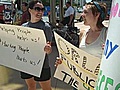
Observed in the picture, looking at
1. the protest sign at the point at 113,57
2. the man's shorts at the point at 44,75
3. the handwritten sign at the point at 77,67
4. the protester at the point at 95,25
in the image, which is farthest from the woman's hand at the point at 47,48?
the protest sign at the point at 113,57

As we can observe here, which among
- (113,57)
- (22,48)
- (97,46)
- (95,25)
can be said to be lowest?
(22,48)

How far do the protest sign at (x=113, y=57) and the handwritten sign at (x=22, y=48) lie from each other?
75.0 inches

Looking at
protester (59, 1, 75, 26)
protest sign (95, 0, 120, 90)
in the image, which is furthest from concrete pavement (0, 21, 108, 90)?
protester (59, 1, 75, 26)

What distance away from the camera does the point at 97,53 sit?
2.70m

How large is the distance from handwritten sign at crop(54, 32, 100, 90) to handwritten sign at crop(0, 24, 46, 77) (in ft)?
1.15

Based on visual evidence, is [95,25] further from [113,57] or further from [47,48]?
[113,57]

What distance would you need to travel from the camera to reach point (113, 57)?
1.30 metres

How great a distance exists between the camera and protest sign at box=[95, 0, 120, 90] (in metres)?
1.27

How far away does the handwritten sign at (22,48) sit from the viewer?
3.31 metres

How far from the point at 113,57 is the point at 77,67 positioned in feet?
4.93

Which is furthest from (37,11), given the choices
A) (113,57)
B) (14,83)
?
(14,83)

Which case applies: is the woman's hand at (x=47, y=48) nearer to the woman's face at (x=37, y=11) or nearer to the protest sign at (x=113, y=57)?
the woman's face at (x=37, y=11)

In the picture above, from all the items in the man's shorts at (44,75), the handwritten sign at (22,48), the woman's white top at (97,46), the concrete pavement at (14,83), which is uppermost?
the woman's white top at (97,46)

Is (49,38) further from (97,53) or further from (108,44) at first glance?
(108,44)
